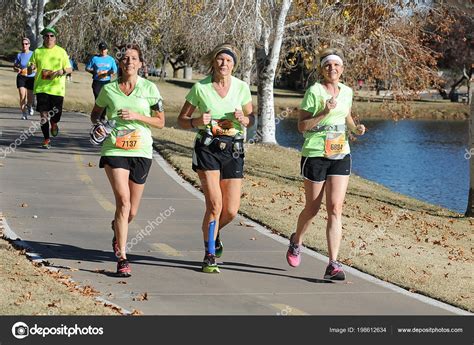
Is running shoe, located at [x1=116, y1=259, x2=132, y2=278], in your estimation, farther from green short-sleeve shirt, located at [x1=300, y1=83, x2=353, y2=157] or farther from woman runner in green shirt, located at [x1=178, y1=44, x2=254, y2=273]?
green short-sleeve shirt, located at [x1=300, y1=83, x2=353, y2=157]

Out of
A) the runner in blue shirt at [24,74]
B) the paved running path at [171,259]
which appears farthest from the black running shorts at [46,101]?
the runner in blue shirt at [24,74]

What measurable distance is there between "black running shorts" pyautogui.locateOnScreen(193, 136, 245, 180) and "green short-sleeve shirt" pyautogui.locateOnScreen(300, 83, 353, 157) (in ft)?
2.20

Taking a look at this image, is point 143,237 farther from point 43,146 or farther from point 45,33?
point 43,146

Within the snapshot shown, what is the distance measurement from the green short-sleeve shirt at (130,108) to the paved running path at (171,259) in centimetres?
113

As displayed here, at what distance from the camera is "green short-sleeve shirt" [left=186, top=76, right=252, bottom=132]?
33.6ft

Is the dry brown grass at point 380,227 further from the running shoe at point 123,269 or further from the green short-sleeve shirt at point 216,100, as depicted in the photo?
the running shoe at point 123,269

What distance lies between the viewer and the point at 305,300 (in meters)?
9.28

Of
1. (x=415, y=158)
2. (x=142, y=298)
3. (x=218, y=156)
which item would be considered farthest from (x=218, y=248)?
(x=415, y=158)

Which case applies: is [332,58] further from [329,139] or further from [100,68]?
[100,68]

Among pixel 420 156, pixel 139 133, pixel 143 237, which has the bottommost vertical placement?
pixel 420 156

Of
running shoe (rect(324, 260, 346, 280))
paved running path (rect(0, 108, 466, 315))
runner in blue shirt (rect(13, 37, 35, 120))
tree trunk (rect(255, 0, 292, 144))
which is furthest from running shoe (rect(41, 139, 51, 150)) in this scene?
running shoe (rect(324, 260, 346, 280))
